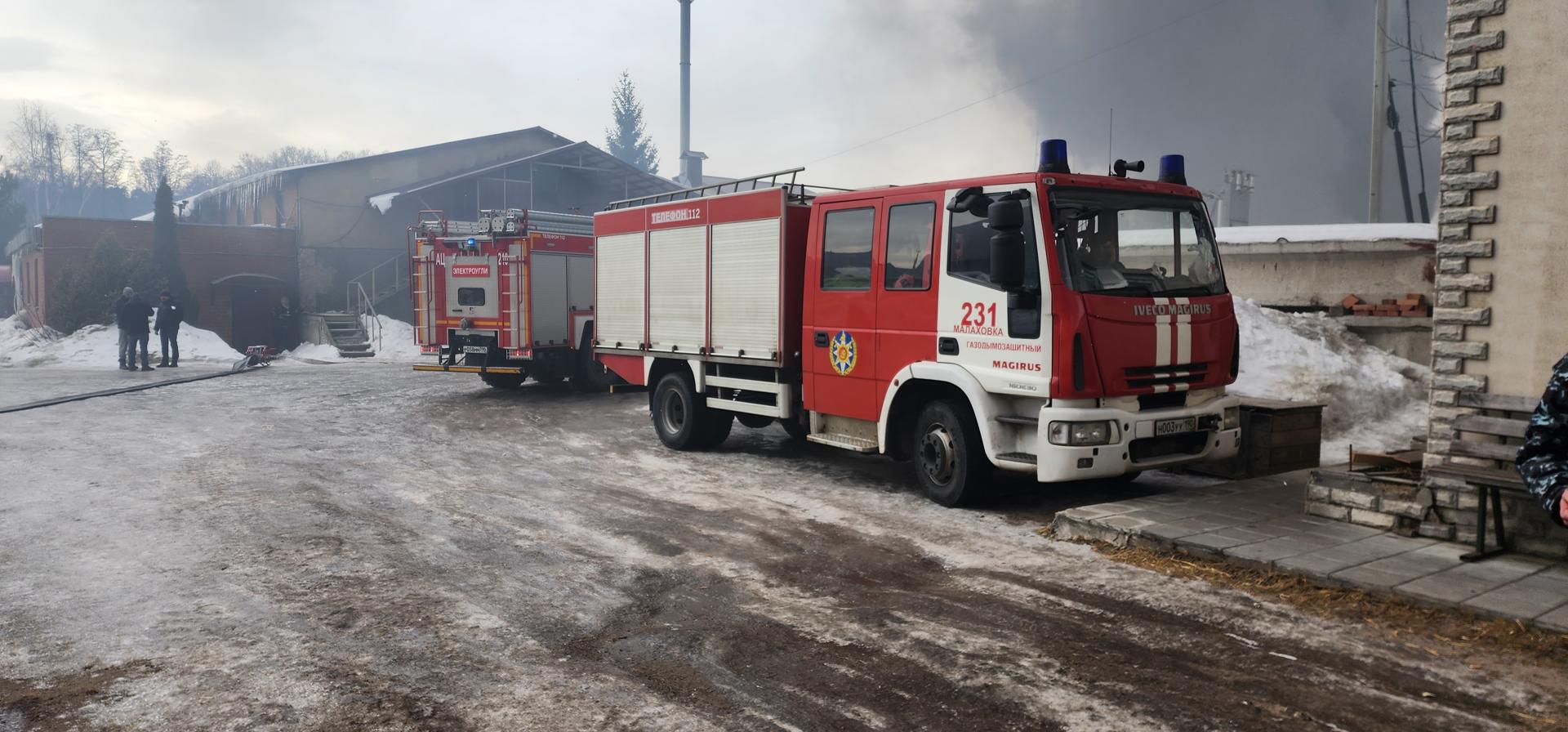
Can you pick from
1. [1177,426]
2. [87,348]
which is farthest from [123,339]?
[1177,426]

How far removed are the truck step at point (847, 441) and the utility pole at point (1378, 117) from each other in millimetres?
14211

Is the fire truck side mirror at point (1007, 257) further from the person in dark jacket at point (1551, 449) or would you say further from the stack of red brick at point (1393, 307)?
the stack of red brick at point (1393, 307)

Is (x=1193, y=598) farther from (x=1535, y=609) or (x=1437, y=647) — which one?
(x=1535, y=609)

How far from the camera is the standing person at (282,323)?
34.3 meters

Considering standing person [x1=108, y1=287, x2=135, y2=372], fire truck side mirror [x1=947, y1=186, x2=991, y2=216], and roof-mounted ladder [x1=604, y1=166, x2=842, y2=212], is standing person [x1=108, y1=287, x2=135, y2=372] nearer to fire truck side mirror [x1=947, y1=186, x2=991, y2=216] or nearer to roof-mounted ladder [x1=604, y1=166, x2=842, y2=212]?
roof-mounted ladder [x1=604, y1=166, x2=842, y2=212]

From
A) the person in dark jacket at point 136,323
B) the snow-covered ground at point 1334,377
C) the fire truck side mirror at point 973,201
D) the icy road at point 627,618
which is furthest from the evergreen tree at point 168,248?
the fire truck side mirror at point 973,201

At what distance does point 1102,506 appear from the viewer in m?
7.71

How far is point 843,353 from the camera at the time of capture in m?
9.30

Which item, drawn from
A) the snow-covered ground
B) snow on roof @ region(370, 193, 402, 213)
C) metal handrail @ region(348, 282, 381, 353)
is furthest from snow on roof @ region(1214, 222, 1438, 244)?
snow on roof @ region(370, 193, 402, 213)

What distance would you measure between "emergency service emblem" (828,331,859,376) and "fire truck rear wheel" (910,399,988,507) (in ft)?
2.84

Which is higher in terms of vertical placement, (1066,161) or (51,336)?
(1066,161)

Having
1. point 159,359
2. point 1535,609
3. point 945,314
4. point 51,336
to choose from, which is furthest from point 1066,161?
point 51,336

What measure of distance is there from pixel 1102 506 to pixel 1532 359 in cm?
293

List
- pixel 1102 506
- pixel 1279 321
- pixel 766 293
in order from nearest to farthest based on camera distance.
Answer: pixel 1102 506, pixel 766 293, pixel 1279 321
